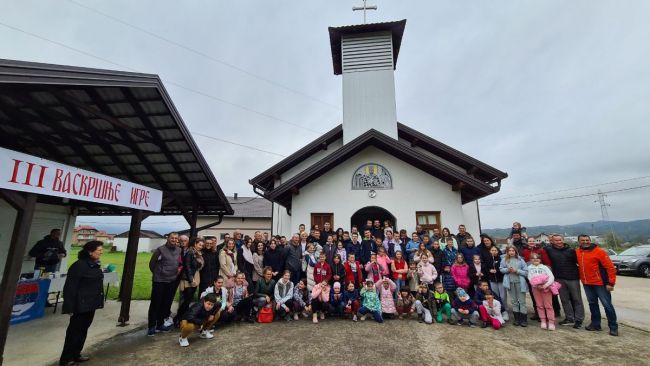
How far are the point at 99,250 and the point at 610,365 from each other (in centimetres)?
788

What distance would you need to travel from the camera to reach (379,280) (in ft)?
22.1

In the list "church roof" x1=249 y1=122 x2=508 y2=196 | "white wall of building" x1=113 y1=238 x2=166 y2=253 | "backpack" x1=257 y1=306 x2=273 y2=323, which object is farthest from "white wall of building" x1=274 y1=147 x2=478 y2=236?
"white wall of building" x1=113 y1=238 x2=166 y2=253

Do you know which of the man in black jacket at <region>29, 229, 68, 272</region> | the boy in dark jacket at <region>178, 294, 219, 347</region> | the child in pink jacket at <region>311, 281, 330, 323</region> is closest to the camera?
the boy in dark jacket at <region>178, 294, 219, 347</region>

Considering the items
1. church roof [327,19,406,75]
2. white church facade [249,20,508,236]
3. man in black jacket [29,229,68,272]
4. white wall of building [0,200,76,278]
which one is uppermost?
church roof [327,19,406,75]

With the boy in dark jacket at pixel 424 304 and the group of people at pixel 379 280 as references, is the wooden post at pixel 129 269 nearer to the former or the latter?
the group of people at pixel 379 280

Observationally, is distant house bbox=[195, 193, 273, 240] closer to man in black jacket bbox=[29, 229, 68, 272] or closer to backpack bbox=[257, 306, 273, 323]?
man in black jacket bbox=[29, 229, 68, 272]

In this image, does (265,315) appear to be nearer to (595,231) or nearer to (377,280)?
(377,280)

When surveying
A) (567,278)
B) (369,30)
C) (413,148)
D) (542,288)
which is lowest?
(542,288)

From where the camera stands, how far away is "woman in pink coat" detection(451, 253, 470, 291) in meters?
6.57

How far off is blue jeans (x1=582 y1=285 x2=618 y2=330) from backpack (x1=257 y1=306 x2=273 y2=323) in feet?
21.8

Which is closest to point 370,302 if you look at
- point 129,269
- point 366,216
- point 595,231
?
point 129,269

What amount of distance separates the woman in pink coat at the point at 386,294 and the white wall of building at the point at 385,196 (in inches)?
126

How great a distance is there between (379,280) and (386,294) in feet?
1.12

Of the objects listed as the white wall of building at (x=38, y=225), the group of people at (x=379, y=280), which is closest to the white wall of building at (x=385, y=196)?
the group of people at (x=379, y=280)
